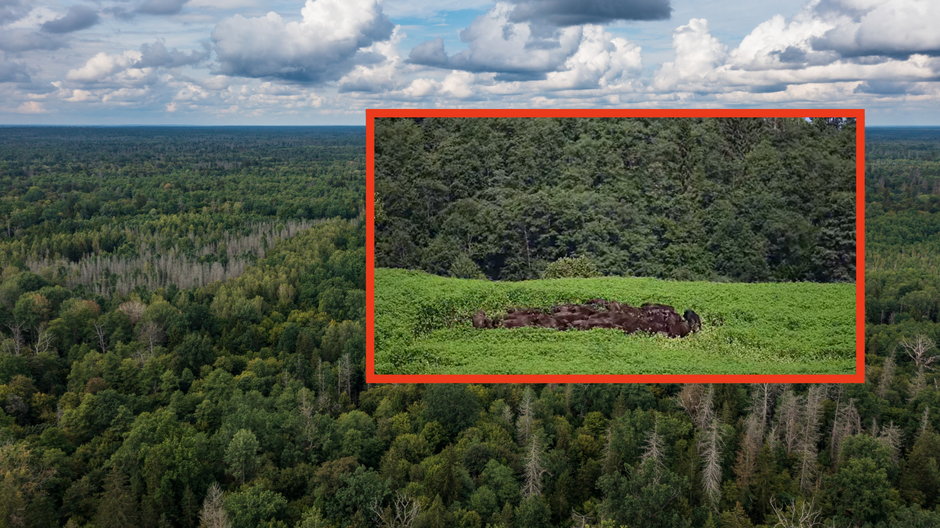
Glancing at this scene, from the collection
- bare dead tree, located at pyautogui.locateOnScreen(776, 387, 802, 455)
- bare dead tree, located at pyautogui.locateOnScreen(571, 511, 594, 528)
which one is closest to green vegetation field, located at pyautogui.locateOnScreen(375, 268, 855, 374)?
bare dead tree, located at pyautogui.locateOnScreen(571, 511, 594, 528)

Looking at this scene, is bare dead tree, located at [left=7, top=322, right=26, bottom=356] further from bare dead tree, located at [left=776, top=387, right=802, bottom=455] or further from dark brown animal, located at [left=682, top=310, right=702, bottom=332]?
dark brown animal, located at [left=682, top=310, right=702, bottom=332]

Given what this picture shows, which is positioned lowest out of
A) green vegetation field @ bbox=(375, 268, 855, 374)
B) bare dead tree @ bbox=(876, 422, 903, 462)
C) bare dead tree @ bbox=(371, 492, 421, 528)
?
bare dead tree @ bbox=(371, 492, 421, 528)

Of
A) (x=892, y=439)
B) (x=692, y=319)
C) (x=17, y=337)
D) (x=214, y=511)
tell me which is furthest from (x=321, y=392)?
(x=692, y=319)

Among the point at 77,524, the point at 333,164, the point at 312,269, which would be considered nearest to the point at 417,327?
the point at 77,524

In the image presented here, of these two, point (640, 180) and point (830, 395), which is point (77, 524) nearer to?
point (640, 180)

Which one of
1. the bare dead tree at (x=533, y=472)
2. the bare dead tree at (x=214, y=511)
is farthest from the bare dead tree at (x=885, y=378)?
the bare dead tree at (x=214, y=511)

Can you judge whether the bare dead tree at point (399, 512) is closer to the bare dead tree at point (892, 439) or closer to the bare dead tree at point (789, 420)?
the bare dead tree at point (789, 420)
